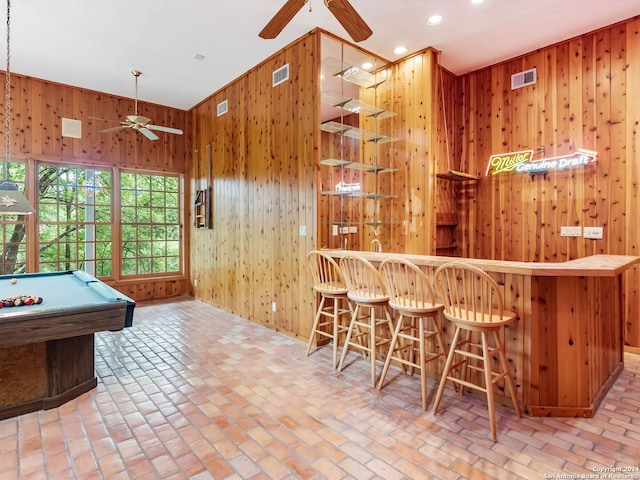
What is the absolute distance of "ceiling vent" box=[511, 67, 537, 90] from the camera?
439 centimetres

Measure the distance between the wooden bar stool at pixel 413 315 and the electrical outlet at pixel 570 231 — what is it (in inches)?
94.1

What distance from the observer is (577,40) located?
13.3 ft

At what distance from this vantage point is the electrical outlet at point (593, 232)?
12.8ft

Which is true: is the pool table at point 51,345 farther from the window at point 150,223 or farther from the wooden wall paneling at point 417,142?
the window at point 150,223

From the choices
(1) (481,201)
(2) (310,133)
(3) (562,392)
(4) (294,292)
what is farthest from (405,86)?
(3) (562,392)

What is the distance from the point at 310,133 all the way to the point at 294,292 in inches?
77.3

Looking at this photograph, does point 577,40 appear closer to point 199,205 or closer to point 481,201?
point 481,201

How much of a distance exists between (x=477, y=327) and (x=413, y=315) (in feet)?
1.59

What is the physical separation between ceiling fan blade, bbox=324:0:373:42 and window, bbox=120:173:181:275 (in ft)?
17.4

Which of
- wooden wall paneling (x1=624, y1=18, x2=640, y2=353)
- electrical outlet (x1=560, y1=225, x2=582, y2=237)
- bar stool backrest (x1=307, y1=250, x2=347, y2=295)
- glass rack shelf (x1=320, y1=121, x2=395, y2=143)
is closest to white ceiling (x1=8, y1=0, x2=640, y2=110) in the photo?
wooden wall paneling (x1=624, y1=18, x2=640, y2=353)

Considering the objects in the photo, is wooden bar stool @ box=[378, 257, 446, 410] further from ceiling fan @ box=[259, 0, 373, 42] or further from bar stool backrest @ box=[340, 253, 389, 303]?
ceiling fan @ box=[259, 0, 373, 42]

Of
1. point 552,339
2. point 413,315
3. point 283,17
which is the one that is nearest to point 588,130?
point 552,339

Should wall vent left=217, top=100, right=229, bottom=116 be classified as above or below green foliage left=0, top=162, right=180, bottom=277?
above

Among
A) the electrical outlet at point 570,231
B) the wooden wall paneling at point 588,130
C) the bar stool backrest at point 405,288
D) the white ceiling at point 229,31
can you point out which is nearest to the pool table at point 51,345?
the bar stool backrest at point 405,288
